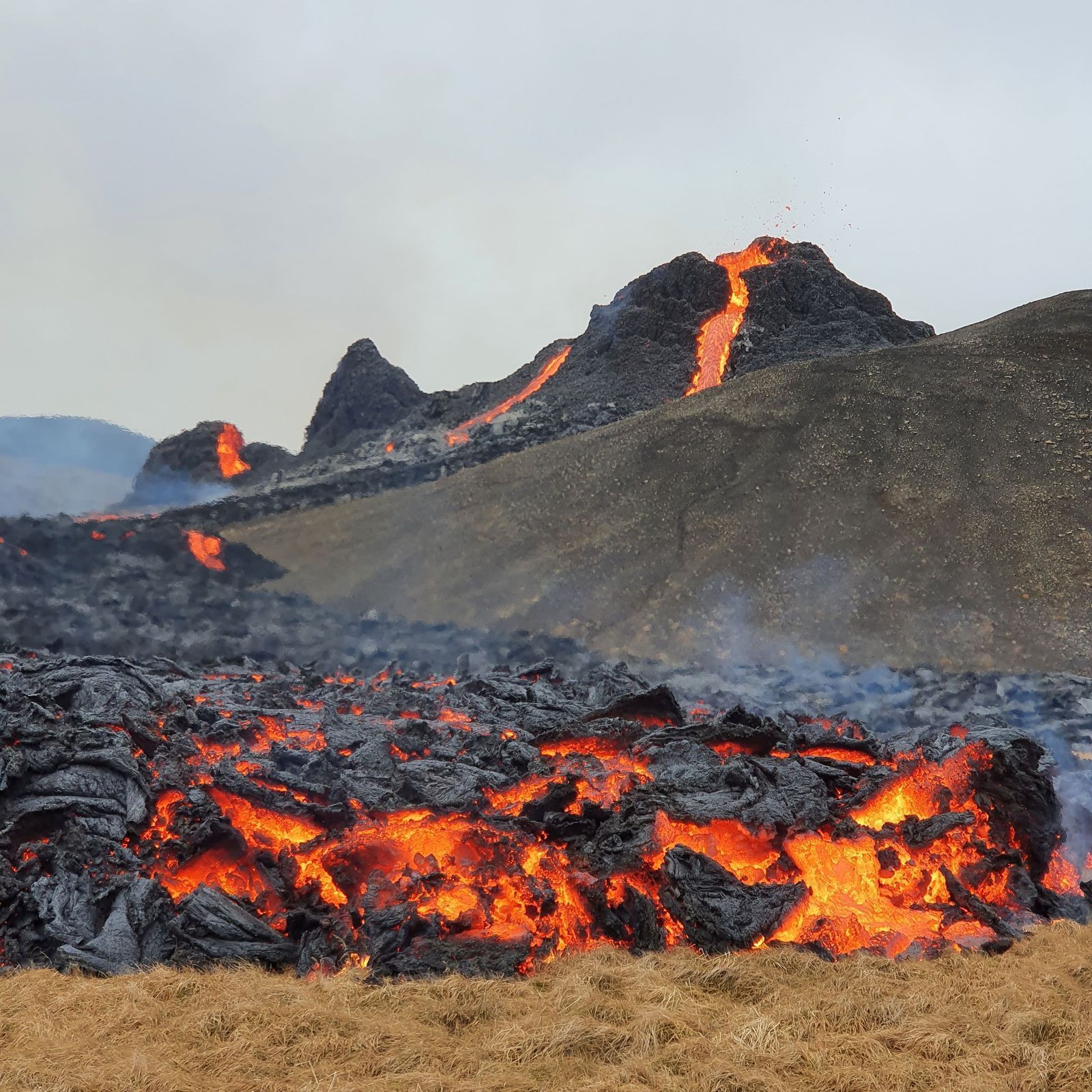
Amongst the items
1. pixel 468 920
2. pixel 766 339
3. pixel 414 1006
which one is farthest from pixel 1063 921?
pixel 766 339

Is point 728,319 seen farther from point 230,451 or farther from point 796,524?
point 230,451

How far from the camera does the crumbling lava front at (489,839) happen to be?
1023 centimetres

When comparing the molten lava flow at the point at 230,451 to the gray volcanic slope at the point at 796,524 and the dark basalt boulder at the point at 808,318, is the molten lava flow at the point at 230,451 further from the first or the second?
the dark basalt boulder at the point at 808,318

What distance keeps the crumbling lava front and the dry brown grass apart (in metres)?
0.82

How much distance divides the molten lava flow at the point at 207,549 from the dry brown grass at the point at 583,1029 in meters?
26.9

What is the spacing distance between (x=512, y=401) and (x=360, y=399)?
16.1m

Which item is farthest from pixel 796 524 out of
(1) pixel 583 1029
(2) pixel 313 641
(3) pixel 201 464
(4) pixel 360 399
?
(3) pixel 201 464

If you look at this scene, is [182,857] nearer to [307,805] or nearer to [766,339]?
[307,805]

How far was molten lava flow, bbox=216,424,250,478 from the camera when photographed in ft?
217

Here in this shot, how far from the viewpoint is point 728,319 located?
57312 millimetres

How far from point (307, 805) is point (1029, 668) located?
2005 cm

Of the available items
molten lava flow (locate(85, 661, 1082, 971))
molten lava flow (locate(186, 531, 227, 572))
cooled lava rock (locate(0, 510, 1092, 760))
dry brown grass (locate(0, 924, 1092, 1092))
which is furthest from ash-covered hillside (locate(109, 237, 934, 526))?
dry brown grass (locate(0, 924, 1092, 1092))

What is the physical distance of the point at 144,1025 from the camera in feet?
26.1

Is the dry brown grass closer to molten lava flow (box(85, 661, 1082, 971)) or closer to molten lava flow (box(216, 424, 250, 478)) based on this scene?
molten lava flow (box(85, 661, 1082, 971))
